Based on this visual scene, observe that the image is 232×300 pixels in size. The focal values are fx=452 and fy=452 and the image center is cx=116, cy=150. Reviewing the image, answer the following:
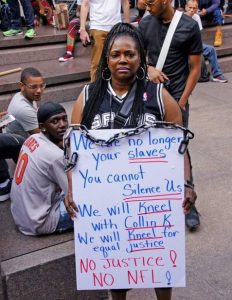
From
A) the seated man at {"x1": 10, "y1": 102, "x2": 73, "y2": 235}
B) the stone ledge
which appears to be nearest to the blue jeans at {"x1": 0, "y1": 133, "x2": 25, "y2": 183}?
the seated man at {"x1": 10, "y1": 102, "x2": 73, "y2": 235}

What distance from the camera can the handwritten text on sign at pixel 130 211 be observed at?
2023 mm

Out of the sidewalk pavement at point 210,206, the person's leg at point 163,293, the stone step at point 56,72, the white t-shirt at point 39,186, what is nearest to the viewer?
the person's leg at point 163,293

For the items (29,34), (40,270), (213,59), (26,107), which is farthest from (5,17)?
(40,270)

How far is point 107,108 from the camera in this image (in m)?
2.18

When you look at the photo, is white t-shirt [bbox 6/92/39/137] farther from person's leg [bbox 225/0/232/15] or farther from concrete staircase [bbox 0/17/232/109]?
person's leg [bbox 225/0/232/15]

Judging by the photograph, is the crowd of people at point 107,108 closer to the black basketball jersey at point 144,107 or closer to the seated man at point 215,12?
the black basketball jersey at point 144,107

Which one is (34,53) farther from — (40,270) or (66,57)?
(40,270)

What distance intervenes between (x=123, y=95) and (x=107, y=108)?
3.9 inches

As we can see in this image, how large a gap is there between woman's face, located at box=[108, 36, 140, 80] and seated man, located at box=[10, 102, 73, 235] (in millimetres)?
802

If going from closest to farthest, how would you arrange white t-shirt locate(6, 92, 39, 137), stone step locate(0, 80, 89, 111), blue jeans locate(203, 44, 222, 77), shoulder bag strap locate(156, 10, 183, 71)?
shoulder bag strap locate(156, 10, 183, 71), white t-shirt locate(6, 92, 39, 137), stone step locate(0, 80, 89, 111), blue jeans locate(203, 44, 222, 77)

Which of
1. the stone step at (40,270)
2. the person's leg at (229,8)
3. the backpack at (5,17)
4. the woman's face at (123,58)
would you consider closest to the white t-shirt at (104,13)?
the backpack at (5,17)

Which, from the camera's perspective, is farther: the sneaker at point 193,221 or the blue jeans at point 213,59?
the blue jeans at point 213,59

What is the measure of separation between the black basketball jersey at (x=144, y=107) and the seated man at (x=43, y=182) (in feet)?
2.06

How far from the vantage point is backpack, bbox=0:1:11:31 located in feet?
25.8
